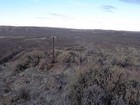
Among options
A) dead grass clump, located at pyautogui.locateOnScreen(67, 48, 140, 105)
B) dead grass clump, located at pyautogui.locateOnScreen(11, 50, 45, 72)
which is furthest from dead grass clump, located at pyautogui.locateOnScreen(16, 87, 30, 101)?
dead grass clump, located at pyautogui.locateOnScreen(11, 50, 45, 72)

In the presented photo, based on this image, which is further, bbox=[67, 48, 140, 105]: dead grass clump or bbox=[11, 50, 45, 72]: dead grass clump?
bbox=[11, 50, 45, 72]: dead grass clump

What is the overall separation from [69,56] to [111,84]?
10.8 m

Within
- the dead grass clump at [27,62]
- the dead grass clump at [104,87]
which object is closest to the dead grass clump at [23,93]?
the dead grass clump at [104,87]

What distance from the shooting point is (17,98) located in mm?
11406

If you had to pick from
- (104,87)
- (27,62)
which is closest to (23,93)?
(104,87)

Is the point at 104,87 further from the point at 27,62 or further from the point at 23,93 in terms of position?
the point at 27,62

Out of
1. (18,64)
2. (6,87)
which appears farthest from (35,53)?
(6,87)

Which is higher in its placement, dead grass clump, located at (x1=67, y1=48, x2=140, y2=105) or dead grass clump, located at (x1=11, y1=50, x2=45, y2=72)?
dead grass clump, located at (x1=67, y1=48, x2=140, y2=105)

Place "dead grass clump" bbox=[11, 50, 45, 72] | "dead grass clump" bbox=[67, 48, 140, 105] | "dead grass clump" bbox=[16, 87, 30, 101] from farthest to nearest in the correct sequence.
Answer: "dead grass clump" bbox=[11, 50, 45, 72], "dead grass clump" bbox=[16, 87, 30, 101], "dead grass clump" bbox=[67, 48, 140, 105]

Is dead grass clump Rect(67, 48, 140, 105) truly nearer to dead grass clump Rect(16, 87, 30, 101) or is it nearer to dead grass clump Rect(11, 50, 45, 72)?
dead grass clump Rect(16, 87, 30, 101)

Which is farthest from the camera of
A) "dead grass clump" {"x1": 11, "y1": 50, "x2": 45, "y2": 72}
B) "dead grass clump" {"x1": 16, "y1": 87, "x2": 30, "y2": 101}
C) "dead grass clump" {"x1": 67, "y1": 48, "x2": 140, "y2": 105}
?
"dead grass clump" {"x1": 11, "y1": 50, "x2": 45, "y2": 72}

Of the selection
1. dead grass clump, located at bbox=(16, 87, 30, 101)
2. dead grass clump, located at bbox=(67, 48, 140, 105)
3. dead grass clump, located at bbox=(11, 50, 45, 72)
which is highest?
dead grass clump, located at bbox=(67, 48, 140, 105)

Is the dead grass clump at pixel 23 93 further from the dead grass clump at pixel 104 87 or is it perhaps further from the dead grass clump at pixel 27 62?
the dead grass clump at pixel 27 62

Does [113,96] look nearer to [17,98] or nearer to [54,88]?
[54,88]
